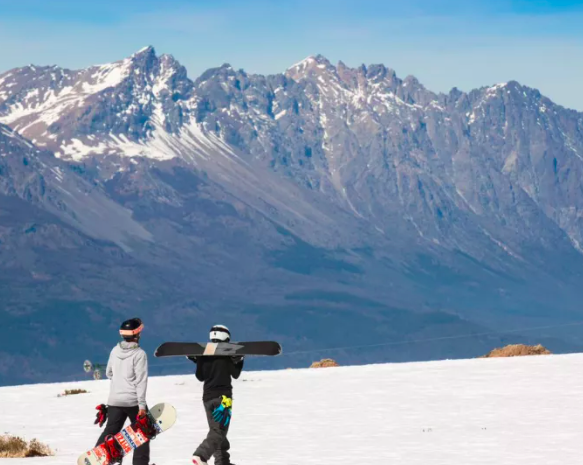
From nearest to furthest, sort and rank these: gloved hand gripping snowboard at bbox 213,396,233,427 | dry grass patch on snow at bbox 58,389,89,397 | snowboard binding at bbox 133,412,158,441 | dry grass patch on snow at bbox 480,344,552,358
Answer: snowboard binding at bbox 133,412,158,441
gloved hand gripping snowboard at bbox 213,396,233,427
dry grass patch on snow at bbox 58,389,89,397
dry grass patch on snow at bbox 480,344,552,358

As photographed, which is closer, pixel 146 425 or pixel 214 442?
pixel 146 425

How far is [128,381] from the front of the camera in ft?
73.3

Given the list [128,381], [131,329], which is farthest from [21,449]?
[131,329]

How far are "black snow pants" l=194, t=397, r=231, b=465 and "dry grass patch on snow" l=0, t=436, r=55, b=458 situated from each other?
537cm

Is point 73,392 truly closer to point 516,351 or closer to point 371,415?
point 371,415

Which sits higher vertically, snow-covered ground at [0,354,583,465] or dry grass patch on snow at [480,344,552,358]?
dry grass patch on snow at [480,344,552,358]

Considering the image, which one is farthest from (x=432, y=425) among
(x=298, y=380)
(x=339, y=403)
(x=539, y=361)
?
(x=539, y=361)

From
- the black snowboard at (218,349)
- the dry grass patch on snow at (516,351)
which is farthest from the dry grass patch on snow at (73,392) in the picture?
the black snowboard at (218,349)

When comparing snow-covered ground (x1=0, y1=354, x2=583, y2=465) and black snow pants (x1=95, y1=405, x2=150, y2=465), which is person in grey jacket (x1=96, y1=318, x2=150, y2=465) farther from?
snow-covered ground (x1=0, y1=354, x2=583, y2=465)

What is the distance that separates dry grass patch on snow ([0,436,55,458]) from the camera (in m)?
26.2

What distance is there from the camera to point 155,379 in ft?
156

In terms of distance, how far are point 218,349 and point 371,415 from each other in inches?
440

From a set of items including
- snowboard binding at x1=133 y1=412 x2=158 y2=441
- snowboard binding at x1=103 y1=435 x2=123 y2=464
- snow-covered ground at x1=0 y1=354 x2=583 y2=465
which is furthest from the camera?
snow-covered ground at x1=0 y1=354 x2=583 y2=465

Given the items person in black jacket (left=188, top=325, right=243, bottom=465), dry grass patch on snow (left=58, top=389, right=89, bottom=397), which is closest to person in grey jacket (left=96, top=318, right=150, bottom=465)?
person in black jacket (left=188, top=325, right=243, bottom=465)
